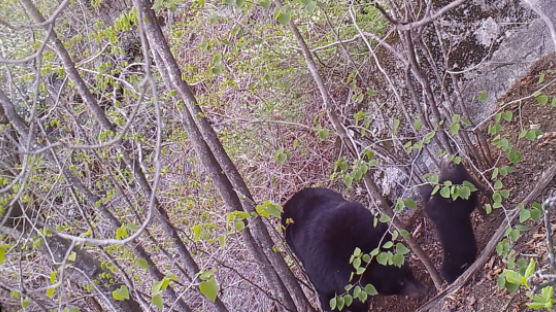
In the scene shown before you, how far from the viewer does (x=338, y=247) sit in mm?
3658

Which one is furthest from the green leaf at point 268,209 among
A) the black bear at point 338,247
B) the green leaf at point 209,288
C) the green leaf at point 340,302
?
the black bear at point 338,247

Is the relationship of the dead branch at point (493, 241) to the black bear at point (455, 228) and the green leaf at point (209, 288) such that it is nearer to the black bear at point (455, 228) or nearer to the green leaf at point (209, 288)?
the black bear at point (455, 228)

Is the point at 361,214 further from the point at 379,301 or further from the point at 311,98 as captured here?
the point at 311,98

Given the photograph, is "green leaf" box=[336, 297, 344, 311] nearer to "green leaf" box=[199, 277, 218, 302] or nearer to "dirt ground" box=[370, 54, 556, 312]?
"dirt ground" box=[370, 54, 556, 312]

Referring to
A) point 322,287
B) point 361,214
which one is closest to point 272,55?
point 361,214

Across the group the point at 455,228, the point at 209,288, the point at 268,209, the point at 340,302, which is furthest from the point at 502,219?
the point at 209,288

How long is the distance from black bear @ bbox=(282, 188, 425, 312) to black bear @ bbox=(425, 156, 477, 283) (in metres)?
0.32

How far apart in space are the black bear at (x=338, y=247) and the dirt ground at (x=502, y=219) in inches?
14.3

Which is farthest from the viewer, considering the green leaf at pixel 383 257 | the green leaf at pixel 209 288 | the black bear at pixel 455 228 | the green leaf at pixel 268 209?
the black bear at pixel 455 228

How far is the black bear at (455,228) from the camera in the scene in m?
3.34

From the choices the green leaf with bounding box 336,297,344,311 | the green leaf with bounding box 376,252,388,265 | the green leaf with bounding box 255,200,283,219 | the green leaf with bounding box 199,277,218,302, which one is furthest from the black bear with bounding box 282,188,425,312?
the green leaf with bounding box 199,277,218,302

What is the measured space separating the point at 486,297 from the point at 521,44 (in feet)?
7.51

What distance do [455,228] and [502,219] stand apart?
433mm

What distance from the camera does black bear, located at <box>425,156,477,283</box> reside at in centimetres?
334
